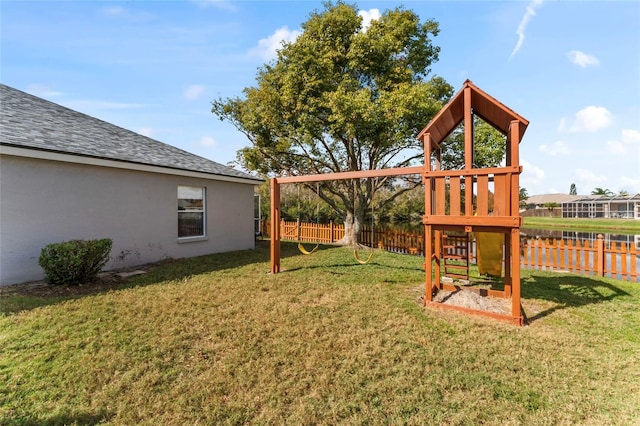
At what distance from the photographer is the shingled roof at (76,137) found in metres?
6.57

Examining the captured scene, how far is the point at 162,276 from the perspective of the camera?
6910 mm

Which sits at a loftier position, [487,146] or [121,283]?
[487,146]

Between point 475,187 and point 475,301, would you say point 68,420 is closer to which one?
point 475,301

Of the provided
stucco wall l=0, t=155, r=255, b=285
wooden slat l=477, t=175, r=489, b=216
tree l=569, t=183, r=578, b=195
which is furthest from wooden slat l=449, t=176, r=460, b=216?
tree l=569, t=183, r=578, b=195

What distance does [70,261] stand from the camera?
5754 mm

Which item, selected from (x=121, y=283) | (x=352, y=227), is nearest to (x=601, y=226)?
(x=352, y=227)

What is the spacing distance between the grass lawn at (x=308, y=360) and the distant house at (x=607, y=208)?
5200 centimetres

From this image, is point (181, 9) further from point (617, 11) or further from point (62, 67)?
point (617, 11)

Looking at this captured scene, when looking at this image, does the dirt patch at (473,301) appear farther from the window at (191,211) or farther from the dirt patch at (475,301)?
the window at (191,211)

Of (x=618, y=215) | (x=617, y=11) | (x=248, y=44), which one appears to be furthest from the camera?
(x=618, y=215)

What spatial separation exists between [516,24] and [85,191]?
1164 centimetres

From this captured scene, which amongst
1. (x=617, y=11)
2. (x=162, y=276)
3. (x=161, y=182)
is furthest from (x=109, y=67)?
(x=617, y=11)

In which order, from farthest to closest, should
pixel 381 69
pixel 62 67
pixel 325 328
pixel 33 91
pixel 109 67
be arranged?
pixel 381 69, pixel 33 91, pixel 109 67, pixel 62 67, pixel 325 328

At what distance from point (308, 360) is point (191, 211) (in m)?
7.95
